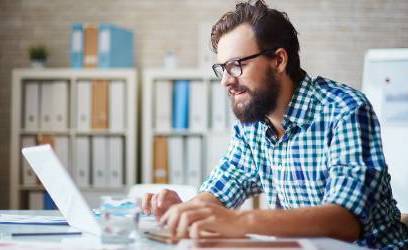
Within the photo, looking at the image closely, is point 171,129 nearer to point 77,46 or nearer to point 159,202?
point 77,46

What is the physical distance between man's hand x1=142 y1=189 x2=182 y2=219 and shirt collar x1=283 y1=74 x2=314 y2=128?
0.37 metres

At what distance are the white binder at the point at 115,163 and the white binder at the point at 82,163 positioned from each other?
5.5 inches

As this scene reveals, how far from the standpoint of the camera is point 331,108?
1.59m

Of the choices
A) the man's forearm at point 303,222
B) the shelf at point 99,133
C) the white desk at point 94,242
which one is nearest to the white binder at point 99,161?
the shelf at point 99,133

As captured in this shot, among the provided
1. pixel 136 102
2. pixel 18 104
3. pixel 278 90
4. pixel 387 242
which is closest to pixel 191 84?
pixel 136 102

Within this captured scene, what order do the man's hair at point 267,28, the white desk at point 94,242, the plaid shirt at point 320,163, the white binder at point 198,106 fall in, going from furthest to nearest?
→ 1. the white binder at point 198,106
2. the man's hair at point 267,28
3. the plaid shirt at point 320,163
4. the white desk at point 94,242

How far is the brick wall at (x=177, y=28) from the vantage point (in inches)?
168

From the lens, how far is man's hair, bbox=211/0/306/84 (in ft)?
5.66

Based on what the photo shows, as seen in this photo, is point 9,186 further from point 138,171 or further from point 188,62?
point 188,62

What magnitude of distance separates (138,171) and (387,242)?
276 cm

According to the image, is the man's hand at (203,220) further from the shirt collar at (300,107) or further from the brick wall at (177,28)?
the brick wall at (177,28)

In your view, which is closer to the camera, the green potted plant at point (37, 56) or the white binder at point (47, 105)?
the white binder at point (47, 105)

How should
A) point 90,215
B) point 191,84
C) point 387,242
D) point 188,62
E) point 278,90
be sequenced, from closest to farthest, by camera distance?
point 90,215
point 387,242
point 278,90
point 191,84
point 188,62

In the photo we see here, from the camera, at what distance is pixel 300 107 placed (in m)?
1.68
